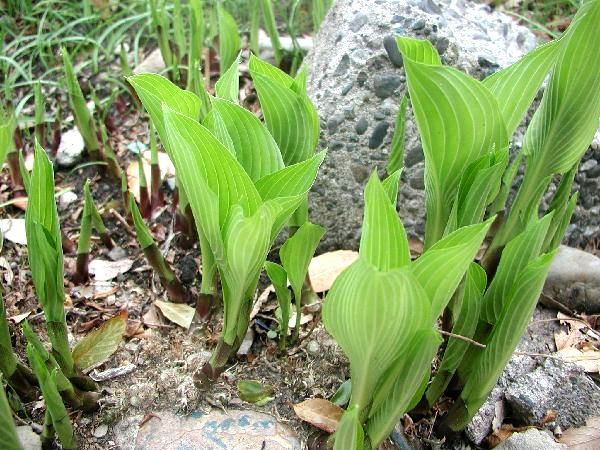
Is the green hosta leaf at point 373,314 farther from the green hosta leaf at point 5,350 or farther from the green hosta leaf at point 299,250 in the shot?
the green hosta leaf at point 5,350

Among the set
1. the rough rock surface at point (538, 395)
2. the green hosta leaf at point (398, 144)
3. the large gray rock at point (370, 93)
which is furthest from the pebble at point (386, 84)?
the rough rock surface at point (538, 395)

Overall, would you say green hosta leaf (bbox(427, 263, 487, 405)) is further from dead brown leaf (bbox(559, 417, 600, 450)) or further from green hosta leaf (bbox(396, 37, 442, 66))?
green hosta leaf (bbox(396, 37, 442, 66))

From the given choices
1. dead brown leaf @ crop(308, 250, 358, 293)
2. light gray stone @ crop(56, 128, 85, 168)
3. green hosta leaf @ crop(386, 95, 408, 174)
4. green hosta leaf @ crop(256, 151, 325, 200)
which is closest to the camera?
green hosta leaf @ crop(256, 151, 325, 200)

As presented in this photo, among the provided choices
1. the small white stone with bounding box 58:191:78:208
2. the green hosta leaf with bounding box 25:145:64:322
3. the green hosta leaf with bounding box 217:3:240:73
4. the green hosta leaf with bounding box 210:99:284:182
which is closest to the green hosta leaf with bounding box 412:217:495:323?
the green hosta leaf with bounding box 210:99:284:182

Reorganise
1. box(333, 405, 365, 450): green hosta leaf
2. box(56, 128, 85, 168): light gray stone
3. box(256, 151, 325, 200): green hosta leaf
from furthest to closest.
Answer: box(56, 128, 85, 168): light gray stone → box(256, 151, 325, 200): green hosta leaf → box(333, 405, 365, 450): green hosta leaf

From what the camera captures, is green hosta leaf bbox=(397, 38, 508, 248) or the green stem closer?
green hosta leaf bbox=(397, 38, 508, 248)

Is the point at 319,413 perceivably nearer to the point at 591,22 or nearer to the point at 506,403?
the point at 506,403

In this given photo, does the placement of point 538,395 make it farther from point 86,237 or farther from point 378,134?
point 86,237
